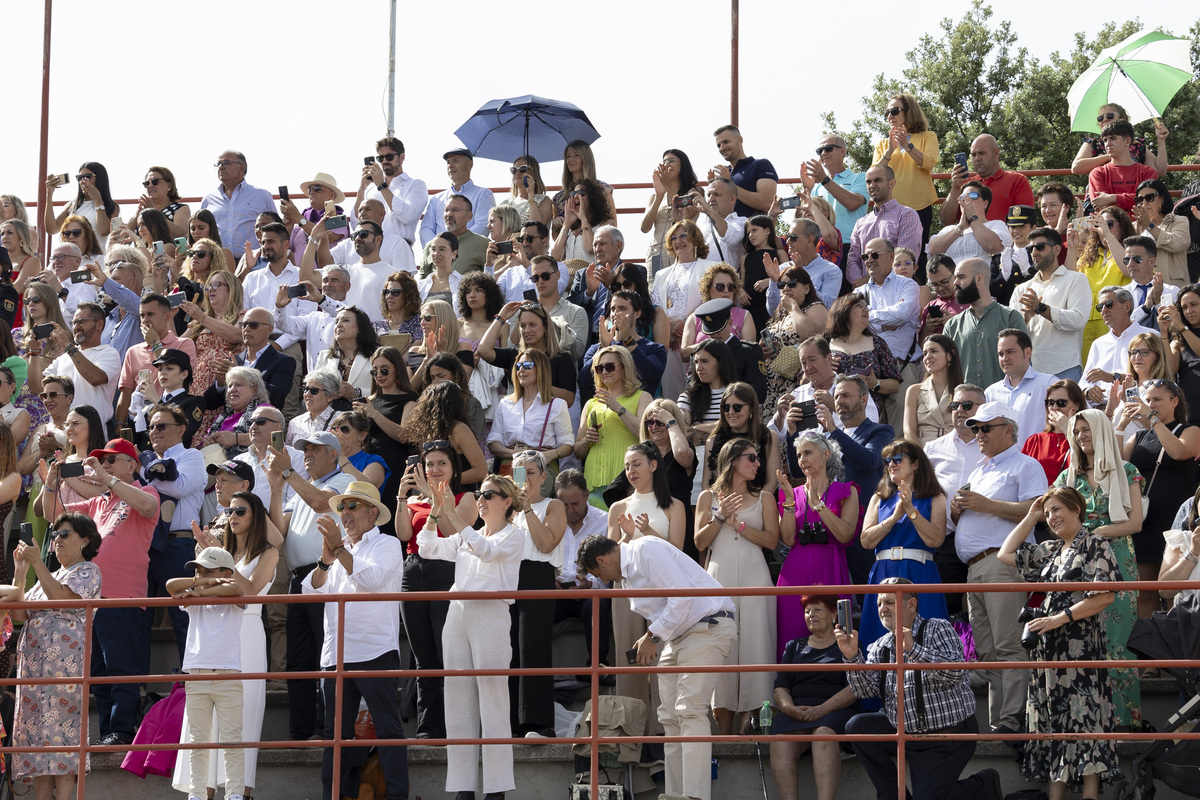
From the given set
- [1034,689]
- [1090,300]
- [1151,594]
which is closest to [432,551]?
[1034,689]

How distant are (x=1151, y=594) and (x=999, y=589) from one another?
2364mm

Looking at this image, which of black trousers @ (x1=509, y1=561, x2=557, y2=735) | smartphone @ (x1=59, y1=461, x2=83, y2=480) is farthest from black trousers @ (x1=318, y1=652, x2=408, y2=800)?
smartphone @ (x1=59, y1=461, x2=83, y2=480)

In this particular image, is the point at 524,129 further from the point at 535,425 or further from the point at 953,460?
the point at 953,460

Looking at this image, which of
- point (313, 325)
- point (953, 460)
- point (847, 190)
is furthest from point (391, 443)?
point (847, 190)

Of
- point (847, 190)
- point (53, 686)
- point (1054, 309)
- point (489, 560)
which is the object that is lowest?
point (53, 686)

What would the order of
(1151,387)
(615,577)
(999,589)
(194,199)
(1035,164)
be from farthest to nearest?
(1035,164), (194,199), (1151,387), (615,577), (999,589)

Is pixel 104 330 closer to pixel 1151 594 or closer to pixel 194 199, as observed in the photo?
pixel 194 199

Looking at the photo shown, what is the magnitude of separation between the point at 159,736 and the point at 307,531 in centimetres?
156

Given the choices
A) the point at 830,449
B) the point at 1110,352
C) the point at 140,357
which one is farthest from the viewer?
the point at 140,357

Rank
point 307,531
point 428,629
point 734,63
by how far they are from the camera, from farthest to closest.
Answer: point 734,63, point 307,531, point 428,629

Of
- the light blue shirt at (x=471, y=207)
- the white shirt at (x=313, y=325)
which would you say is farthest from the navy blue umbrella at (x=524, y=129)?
the white shirt at (x=313, y=325)

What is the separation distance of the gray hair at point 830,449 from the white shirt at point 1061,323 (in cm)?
244

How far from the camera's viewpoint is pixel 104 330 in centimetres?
1242

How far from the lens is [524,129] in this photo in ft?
48.0
